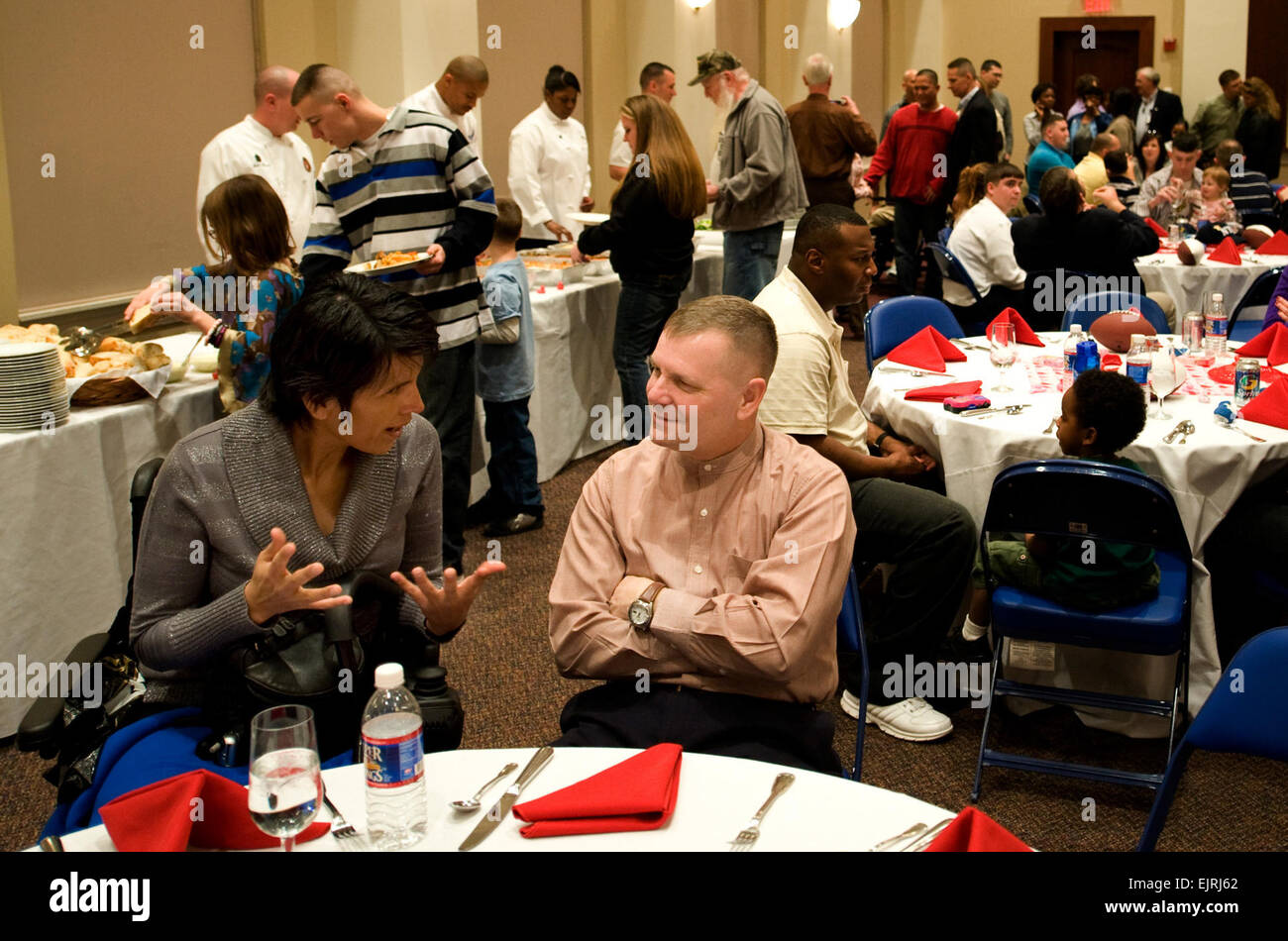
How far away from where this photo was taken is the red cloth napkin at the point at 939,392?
12.8 feet

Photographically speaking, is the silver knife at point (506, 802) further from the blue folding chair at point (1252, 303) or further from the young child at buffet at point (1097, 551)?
the blue folding chair at point (1252, 303)

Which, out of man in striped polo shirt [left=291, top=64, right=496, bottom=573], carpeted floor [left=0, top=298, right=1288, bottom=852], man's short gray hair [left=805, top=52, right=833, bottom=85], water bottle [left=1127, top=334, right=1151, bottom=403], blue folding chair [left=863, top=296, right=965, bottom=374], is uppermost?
man's short gray hair [left=805, top=52, right=833, bottom=85]

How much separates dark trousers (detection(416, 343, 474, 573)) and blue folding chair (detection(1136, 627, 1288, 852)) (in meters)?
2.77

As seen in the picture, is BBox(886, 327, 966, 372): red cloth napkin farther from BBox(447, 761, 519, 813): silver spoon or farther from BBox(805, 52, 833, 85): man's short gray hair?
BBox(805, 52, 833, 85): man's short gray hair

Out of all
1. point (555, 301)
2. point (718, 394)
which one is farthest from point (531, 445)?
point (718, 394)

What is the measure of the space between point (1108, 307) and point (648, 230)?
198 cm

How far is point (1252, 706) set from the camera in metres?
1.96

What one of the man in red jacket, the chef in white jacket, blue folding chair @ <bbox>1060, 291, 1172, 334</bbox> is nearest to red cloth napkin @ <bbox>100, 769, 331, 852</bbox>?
the chef in white jacket

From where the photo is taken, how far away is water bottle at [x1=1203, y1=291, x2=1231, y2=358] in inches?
172

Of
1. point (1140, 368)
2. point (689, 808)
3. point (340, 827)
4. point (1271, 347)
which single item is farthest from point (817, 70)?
point (340, 827)

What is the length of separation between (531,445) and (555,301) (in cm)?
83

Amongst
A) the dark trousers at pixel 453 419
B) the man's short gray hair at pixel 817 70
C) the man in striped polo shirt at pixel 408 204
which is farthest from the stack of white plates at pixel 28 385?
the man's short gray hair at pixel 817 70

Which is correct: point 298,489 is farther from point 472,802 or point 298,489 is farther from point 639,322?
point 639,322
